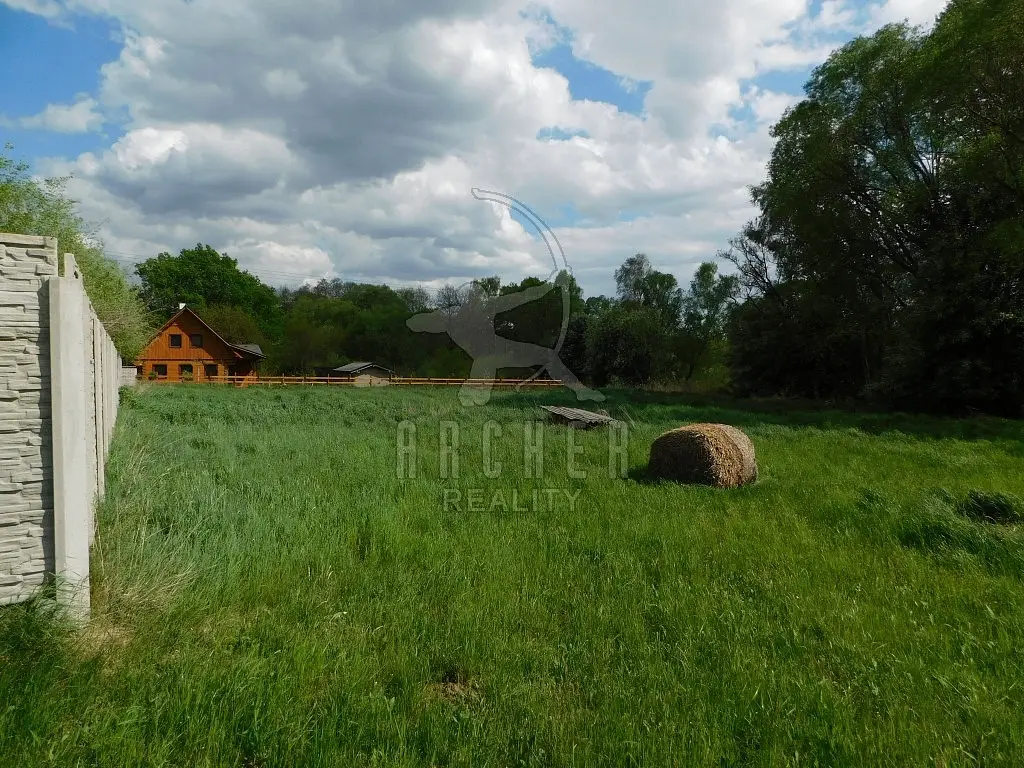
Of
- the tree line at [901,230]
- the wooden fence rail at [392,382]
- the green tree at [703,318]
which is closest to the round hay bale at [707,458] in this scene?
the tree line at [901,230]

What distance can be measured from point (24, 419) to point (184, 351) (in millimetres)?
47491

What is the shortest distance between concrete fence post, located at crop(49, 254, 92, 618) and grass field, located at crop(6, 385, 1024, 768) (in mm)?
237

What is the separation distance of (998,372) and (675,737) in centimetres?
2250

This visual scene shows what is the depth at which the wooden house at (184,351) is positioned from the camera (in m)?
43.8

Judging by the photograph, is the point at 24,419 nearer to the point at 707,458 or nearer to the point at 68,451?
the point at 68,451

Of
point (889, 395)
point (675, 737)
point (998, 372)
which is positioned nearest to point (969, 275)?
point (998, 372)

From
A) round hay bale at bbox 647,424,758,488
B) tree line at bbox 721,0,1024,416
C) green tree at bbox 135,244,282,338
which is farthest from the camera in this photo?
green tree at bbox 135,244,282,338

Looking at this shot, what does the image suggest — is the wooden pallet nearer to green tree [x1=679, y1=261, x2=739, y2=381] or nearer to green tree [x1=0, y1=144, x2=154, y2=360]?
green tree [x1=0, y1=144, x2=154, y2=360]

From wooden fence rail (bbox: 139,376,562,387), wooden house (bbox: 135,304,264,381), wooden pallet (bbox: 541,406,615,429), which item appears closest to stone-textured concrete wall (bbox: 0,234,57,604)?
wooden pallet (bbox: 541,406,615,429)

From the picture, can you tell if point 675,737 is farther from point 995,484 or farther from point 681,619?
point 995,484

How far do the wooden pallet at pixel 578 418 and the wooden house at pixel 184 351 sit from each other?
117ft

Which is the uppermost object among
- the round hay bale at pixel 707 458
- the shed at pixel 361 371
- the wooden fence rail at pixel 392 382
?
the shed at pixel 361 371

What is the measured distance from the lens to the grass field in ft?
8.53

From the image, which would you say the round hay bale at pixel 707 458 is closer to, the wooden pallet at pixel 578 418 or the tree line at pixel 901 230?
the wooden pallet at pixel 578 418
